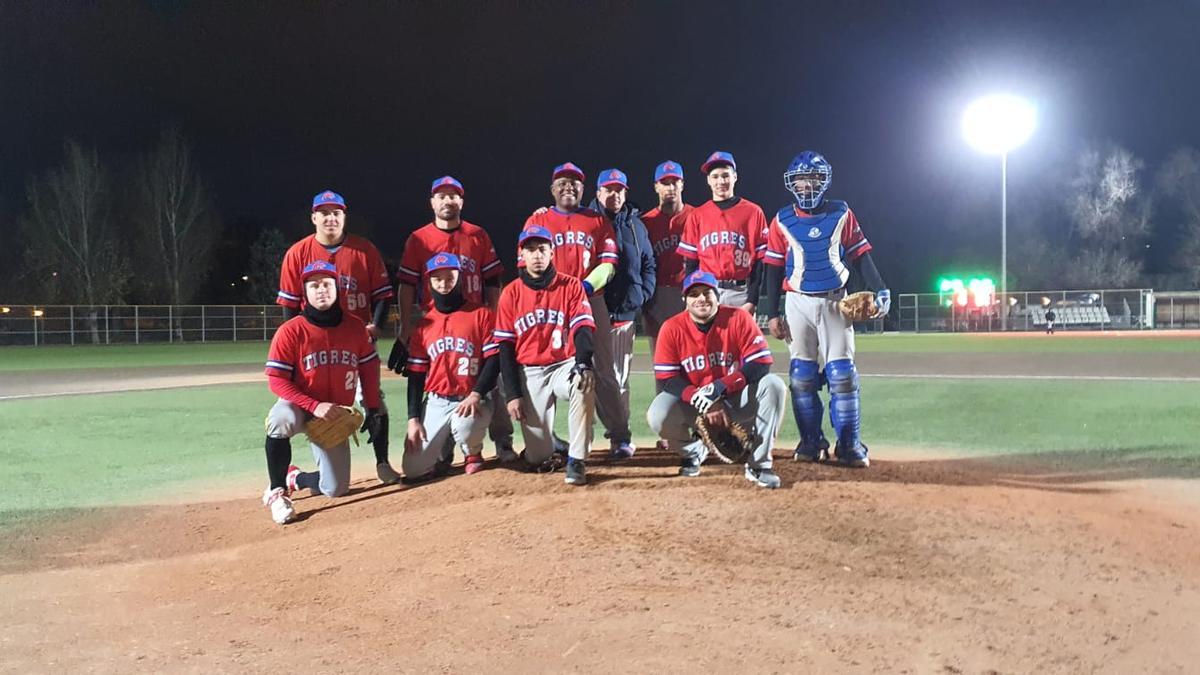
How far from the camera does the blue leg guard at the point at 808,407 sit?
19.8 ft

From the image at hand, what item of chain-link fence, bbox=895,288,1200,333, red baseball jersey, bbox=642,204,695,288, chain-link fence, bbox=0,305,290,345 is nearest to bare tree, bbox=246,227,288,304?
chain-link fence, bbox=0,305,290,345

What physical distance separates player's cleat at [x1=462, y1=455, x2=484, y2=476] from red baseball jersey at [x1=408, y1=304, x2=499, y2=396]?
465 millimetres

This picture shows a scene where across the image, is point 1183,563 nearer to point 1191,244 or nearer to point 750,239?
point 750,239

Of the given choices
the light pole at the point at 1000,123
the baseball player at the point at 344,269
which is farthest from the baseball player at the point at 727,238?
the light pole at the point at 1000,123

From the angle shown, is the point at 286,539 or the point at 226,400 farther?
the point at 226,400

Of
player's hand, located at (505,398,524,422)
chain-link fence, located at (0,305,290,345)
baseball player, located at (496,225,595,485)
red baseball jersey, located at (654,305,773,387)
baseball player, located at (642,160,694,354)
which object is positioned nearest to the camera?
red baseball jersey, located at (654,305,773,387)

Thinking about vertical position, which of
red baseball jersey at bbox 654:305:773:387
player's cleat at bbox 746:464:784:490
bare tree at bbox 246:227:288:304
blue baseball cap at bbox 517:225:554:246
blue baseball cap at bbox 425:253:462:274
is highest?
bare tree at bbox 246:227:288:304

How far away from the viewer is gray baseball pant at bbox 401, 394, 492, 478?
18.8ft

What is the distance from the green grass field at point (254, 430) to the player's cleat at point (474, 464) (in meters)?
1.46

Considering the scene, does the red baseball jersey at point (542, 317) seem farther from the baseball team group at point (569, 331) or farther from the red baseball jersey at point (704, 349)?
the red baseball jersey at point (704, 349)

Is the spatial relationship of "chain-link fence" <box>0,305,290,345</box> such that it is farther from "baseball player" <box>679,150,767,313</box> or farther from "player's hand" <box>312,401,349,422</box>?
"baseball player" <box>679,150,767,313</box>

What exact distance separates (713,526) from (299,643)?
82.3 inches

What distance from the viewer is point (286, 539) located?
4.58 m

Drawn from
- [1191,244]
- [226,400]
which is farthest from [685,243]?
[1191,244]
